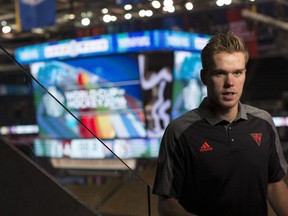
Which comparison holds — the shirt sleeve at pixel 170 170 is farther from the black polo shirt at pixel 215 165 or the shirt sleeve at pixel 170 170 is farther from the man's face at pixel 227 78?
the man's face at pixel 227 78

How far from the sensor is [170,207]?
188 centimetres

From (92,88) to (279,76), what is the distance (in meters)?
10.2

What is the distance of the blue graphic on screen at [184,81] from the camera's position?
1268 cm

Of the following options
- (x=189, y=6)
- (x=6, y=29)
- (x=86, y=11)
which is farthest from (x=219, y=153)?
(x=6, y=29)

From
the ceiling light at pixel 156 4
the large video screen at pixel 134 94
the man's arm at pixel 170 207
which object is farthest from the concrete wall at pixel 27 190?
the ceiling light at pixel 156 4

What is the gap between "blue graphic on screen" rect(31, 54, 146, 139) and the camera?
492 inches

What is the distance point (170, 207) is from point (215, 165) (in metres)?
0.22

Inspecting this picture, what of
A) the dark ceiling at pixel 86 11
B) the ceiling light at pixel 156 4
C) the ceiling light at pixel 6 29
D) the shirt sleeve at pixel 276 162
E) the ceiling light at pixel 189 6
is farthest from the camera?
the ceiling light at pixel 6 29

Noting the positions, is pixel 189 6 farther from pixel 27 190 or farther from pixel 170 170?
pixel 170 170

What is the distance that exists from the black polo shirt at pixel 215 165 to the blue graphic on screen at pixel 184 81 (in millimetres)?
10723

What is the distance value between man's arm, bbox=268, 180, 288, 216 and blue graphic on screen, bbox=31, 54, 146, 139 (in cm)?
1043

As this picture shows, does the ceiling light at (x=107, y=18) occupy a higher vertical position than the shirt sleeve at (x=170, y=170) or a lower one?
higher

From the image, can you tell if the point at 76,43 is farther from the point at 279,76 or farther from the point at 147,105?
the point at 279,76

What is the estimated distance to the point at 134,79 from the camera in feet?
41.0
